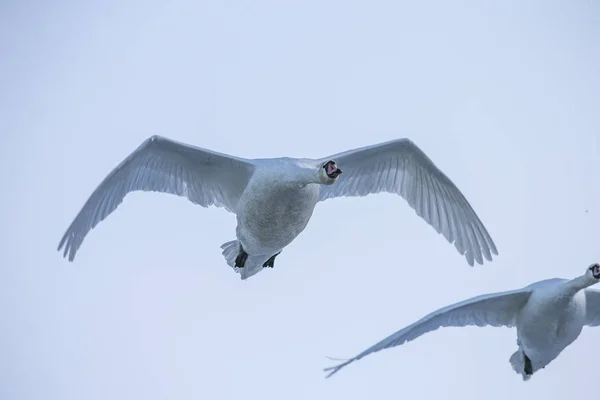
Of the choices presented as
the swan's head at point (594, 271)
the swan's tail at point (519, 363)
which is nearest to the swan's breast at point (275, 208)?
the swan's head at point (594, 271)

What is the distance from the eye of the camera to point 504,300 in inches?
735

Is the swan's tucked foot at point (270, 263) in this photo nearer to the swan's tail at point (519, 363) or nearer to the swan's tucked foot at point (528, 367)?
the swan's tail at point (519, 363)

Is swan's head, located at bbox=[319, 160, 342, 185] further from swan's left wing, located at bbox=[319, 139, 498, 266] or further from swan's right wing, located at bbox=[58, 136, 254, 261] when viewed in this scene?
swan's left wing, located at bbox=[319, 139, 498, 266]

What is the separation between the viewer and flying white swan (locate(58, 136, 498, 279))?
16734 millimetres

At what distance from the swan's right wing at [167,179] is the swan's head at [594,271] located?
5372 millimetres

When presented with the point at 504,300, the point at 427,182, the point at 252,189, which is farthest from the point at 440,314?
the point at 252,189

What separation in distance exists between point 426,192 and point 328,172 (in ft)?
13.1

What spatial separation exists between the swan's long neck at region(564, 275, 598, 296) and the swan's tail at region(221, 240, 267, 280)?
4729mm

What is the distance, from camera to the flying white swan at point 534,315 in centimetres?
1806

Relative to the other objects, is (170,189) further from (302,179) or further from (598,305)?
(598,305)

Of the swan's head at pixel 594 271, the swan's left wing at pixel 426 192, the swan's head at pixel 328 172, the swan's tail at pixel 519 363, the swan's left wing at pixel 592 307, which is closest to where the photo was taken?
the swan's head at pixel 328 172

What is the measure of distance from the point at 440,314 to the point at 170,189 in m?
4.69

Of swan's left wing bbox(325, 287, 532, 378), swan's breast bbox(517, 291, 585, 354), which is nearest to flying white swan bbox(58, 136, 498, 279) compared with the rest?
swan's left wing bbox(325, 287, 532, 378)

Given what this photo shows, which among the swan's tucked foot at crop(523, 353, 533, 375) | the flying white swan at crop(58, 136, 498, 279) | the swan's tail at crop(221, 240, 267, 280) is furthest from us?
the swan's tucked foot at crop(523, 353, 533, 375)
